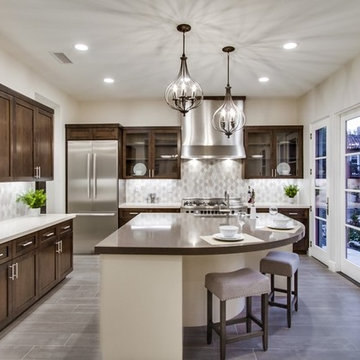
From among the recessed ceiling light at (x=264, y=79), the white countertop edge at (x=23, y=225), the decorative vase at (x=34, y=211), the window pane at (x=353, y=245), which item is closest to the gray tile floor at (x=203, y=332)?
the window pane at (x=353, y=245)

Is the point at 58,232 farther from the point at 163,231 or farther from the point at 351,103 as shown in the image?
the point at 351,103

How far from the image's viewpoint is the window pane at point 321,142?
502 centimetres

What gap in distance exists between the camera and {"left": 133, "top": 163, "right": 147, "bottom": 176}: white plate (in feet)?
19.7

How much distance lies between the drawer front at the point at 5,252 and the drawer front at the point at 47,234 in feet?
1.92

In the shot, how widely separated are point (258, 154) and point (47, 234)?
4.09 m

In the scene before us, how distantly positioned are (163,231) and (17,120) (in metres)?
2.13

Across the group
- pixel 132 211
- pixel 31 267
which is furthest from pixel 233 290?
pixel 132 211

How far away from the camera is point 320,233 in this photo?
5.17 m

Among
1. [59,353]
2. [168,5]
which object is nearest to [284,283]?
[59,353]

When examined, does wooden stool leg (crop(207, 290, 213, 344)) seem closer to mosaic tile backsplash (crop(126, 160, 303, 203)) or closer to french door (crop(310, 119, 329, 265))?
french door (crop(310, 119, 329, 265))

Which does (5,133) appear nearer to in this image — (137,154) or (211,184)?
(137,154)

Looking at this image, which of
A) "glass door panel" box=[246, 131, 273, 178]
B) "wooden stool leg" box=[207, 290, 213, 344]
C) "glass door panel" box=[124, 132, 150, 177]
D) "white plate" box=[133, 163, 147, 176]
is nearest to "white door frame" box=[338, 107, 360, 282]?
"glass door panel" box=[246, 131, 273, 178]

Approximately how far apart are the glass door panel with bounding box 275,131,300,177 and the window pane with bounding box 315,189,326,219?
762 millimetres

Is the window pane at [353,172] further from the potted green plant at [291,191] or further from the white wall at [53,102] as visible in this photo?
the white wall at [53,102]
